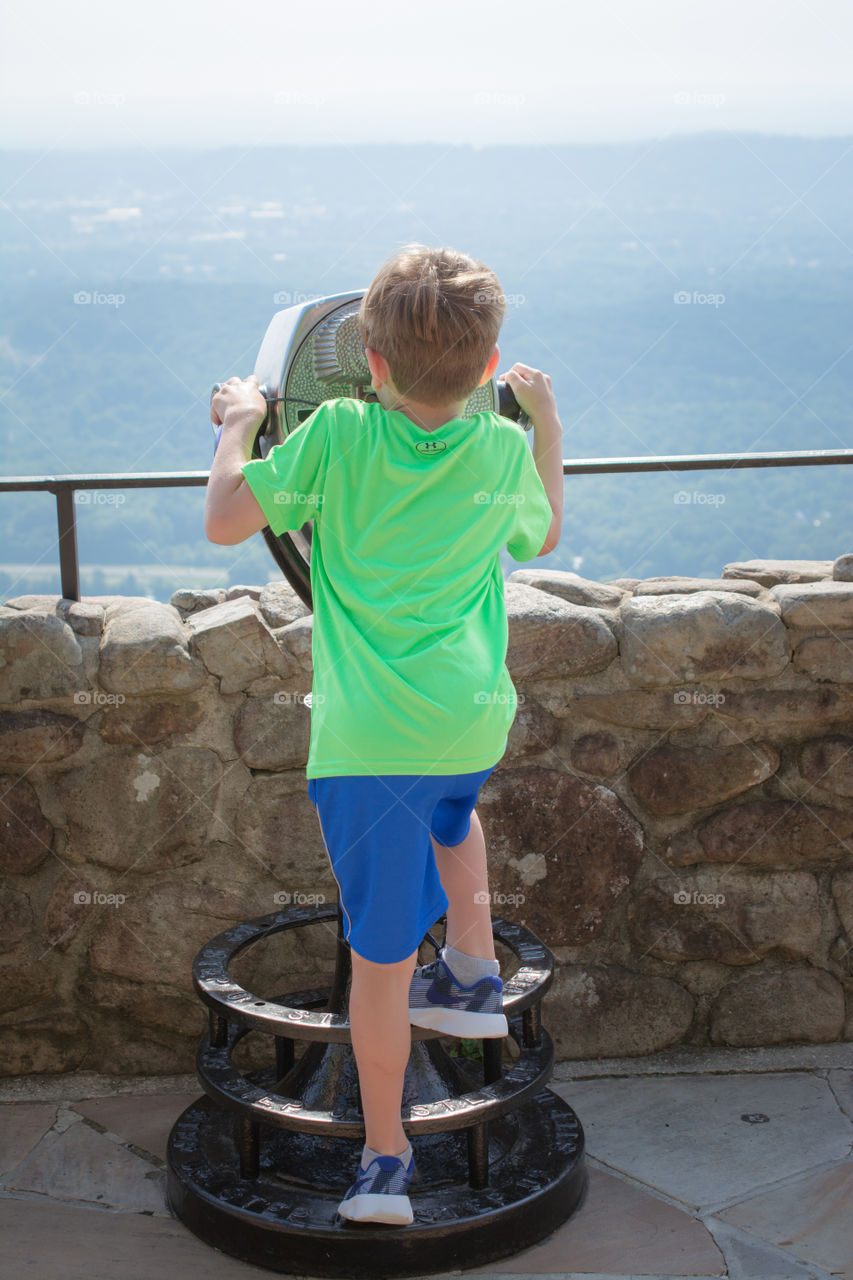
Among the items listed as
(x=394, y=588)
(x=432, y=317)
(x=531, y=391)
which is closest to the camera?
(x=432, y=317)

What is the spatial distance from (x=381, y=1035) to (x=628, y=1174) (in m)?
0.74

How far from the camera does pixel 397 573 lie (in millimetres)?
1540

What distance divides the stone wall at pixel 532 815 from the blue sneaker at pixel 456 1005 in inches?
22.2

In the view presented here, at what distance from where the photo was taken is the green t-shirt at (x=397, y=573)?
4.95 feet

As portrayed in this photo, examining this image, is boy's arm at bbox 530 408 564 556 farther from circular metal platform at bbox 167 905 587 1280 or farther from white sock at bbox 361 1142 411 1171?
white sock at bbox 361 1142 411 1171

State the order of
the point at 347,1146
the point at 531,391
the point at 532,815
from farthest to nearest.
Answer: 1. the point at 532,815
2. the point at 347,1146
3. the point at 531,391

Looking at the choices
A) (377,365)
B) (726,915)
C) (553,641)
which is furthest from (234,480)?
(726,915)

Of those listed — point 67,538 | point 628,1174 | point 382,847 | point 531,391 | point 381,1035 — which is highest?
point 531,391

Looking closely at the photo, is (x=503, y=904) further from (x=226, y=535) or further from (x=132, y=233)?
(x=132, y=233)

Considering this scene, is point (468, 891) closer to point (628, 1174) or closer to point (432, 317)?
point (628, 1174)

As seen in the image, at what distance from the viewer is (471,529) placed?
157cm

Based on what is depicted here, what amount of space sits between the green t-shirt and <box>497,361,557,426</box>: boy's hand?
0.14 metres

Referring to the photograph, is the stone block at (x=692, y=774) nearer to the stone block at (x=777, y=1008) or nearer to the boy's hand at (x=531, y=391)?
the stone block at (x=777, y=1008)

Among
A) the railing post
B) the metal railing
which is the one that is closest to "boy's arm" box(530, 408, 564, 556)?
the metal railing
